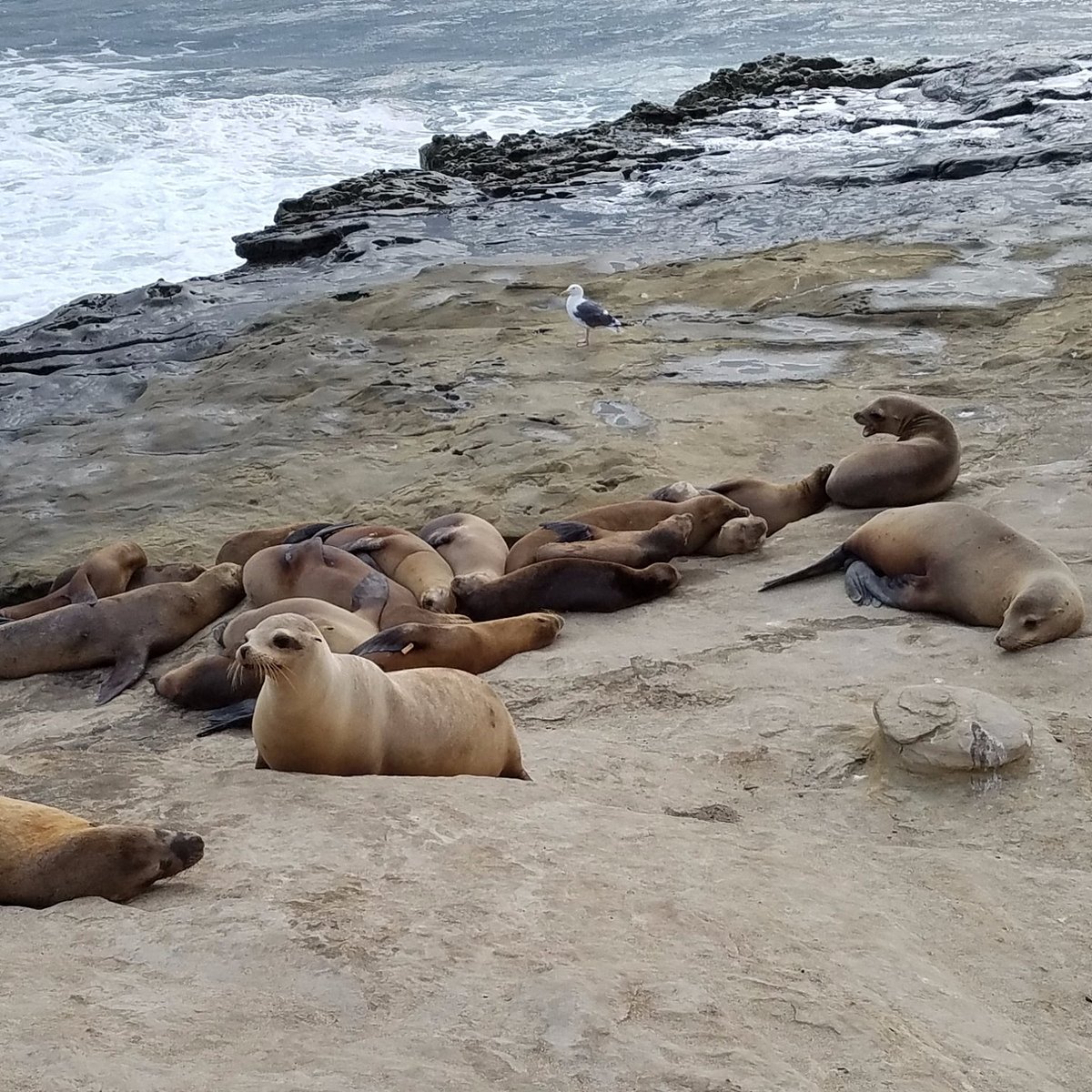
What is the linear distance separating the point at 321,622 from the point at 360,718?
1.38 metres

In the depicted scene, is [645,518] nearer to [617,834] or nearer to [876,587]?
[876,587]

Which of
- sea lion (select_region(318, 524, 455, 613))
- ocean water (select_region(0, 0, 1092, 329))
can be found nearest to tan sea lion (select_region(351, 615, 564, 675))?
sea lion (select_region(318, 524, 455, 613))

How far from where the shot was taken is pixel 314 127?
75.1 feet

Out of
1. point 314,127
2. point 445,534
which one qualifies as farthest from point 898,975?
point 314,127

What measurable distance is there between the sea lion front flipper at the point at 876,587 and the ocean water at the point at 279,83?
11396mm

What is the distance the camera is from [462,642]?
190 inches

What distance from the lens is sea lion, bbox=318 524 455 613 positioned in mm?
5629

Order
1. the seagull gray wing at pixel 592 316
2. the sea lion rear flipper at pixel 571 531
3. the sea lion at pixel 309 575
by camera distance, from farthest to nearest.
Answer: the seagull gray wing at pixel 592 316
the sea lion rear flipper at pixel 571 531
the sea lion at pixel 309 575

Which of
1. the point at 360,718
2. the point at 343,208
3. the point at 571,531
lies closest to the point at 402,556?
the point at 571,531

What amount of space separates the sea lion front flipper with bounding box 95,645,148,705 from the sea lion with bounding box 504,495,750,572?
5.40 feet

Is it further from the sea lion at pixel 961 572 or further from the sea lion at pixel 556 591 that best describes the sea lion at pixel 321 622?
the sea lion at pixel 961 572

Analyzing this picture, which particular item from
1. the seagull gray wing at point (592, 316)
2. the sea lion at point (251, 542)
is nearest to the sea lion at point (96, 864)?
the sea lion at point (251, 542)

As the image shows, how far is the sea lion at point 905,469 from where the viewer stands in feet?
19.8

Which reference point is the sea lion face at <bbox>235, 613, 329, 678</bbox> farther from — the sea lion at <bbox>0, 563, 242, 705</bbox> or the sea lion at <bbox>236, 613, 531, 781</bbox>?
the sea lion at <bbox>0, 563, 242, 705</bbox>
